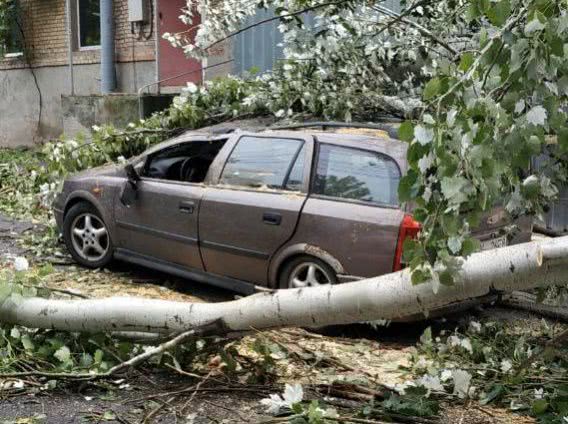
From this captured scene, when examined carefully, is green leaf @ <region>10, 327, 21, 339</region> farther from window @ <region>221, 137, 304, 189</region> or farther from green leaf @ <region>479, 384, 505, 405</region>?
green leaf @ <region>479, 384, 505, 405</region>

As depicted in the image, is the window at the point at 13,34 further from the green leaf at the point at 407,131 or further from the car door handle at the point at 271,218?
the green leaf at the point at 407,131

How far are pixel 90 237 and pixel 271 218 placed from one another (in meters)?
2.36

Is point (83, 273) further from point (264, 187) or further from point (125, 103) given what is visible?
point (125, 103)

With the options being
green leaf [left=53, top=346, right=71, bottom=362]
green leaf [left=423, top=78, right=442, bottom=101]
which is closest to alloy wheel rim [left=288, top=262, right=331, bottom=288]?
green leaf [left=53, top=346, right=71, bottom=362]

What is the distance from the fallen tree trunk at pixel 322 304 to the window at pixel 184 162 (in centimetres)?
245

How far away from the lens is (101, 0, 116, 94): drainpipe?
47.9 feet

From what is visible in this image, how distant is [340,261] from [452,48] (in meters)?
2.39

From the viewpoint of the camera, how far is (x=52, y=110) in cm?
1666

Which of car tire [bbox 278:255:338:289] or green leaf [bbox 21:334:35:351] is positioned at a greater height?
car tire [bbox 278:255:338:289]

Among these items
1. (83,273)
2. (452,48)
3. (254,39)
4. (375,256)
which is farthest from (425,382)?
(254,39)

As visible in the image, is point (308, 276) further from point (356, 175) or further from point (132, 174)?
point (132, 174)

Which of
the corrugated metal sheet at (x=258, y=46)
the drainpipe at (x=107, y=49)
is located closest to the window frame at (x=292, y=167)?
the corrugated metal sheet at (x=258, y=46)

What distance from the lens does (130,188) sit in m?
7.02

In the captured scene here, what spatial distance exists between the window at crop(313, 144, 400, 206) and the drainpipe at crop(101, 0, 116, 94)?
32.1ft
